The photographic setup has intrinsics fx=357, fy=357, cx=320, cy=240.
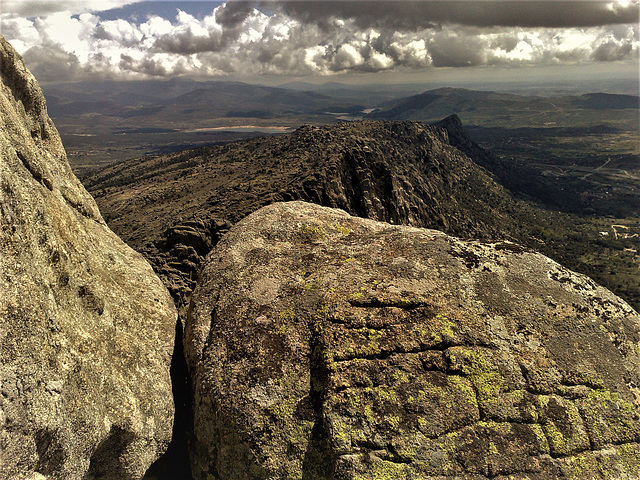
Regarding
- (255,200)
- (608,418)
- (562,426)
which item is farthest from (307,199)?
(608,418)

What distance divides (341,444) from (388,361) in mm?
3098

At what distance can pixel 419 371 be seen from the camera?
41.2ft

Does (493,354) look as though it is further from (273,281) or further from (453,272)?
(273,281)

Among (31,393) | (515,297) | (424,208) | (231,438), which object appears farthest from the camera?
(424,208)

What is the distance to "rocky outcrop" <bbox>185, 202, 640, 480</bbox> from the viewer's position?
1146 centimetres

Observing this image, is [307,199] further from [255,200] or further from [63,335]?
[63,335]

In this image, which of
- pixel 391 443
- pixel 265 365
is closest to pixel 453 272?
pixel 391 443

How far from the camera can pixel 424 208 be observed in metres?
87.6

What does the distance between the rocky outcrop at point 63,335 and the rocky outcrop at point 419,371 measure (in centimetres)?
217

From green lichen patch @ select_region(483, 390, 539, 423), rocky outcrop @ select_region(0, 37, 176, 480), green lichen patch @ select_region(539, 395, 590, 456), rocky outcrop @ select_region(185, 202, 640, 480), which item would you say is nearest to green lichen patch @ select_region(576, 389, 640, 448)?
rocky outcrop @ select_region(185, 202, 640, 480)

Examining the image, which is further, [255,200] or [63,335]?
[255,200]

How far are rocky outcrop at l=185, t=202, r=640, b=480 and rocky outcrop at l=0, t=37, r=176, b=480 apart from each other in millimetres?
2170

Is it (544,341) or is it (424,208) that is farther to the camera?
(424,208)

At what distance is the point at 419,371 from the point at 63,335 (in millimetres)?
11608
